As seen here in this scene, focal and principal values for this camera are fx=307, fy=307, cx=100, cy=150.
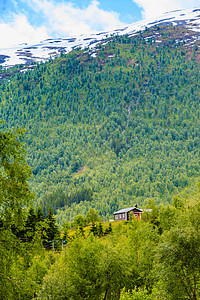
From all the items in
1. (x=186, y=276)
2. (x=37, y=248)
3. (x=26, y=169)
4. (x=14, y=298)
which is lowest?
(x=186, y=276)

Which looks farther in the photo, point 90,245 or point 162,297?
point 90,245

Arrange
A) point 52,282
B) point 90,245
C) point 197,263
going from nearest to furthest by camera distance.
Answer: point 197,263
point 52,282
point 90,245

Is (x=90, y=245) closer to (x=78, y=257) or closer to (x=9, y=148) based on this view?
(x=78, y=257)

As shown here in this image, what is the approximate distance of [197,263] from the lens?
2847 centimetres

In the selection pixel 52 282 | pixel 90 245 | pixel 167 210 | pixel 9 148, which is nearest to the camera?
pixel 9 148

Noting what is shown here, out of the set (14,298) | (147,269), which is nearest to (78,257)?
(147,269)

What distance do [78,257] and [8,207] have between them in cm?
4055

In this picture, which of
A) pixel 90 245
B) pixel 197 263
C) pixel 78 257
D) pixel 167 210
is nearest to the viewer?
pixel 197 263

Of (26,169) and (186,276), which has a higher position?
(26,169)

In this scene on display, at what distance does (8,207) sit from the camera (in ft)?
52.3

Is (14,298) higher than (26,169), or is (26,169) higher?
(26,169)

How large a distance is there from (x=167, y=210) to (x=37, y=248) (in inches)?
3131

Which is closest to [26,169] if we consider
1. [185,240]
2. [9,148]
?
[9,148]

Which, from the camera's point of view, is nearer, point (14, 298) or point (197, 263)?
point (14, 298)
